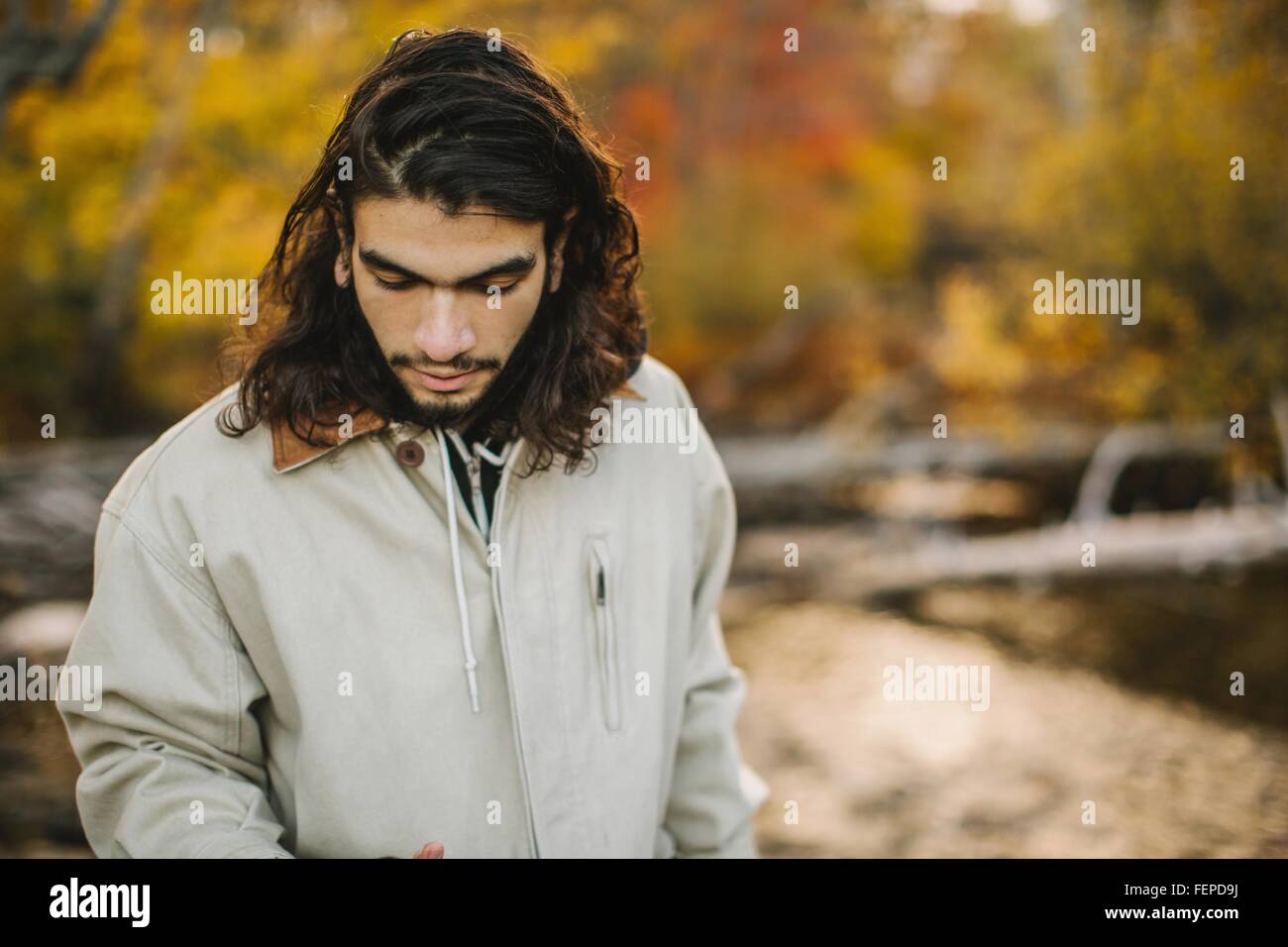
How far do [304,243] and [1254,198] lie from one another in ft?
23.7

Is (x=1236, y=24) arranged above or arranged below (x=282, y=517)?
above

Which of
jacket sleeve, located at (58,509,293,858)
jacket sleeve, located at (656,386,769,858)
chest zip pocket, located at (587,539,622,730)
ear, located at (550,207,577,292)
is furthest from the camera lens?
jacket sleeve, located at (656,386,769,858)

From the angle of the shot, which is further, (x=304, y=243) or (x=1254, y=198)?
(x=1254, y=198)

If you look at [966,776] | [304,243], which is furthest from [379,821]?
[966,776]

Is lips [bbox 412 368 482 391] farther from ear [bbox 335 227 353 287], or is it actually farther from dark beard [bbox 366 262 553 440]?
ear [bbox 335 227 353 287]

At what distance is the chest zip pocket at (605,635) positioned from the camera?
66.9 inches

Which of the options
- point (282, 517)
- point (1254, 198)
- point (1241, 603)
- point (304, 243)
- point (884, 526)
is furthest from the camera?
point (884, 526)

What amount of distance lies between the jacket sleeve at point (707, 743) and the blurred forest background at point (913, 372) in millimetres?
3957

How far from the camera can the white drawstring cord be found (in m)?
1.60

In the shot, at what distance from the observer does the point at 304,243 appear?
190 centimetres

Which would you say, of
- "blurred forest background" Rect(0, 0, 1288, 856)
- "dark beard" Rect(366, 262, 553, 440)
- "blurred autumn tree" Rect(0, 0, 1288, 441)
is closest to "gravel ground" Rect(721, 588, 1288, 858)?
"blurred forest background" Rect(0, 0, 1288, 856)

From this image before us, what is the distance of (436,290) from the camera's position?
63.6 inches

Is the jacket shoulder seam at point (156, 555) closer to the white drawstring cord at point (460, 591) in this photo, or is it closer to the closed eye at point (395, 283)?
the white drawstring cord at point (460, 591)
